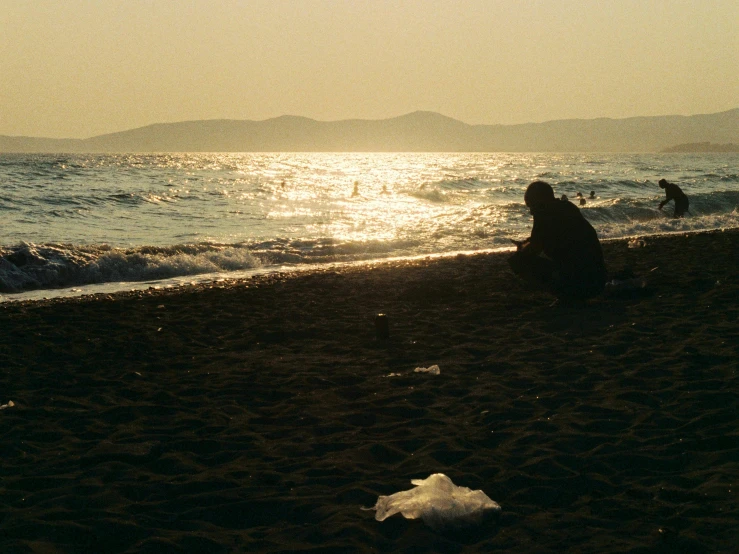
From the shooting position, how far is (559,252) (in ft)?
28.6

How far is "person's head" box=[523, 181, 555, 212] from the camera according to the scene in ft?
27.5

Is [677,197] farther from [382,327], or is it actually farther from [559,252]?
[382,327]

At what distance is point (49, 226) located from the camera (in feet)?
77.1

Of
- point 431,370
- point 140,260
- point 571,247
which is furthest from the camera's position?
point 140,260

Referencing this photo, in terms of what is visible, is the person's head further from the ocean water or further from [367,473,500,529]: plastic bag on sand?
the ocean water

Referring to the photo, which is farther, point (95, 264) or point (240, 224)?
point (240, 224)

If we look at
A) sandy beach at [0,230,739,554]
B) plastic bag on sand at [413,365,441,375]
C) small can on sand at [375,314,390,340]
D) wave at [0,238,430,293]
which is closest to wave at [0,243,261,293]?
wave at [0,238,430,293]

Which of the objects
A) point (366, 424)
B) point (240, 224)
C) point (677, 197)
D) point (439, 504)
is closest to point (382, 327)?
point (366, 424)

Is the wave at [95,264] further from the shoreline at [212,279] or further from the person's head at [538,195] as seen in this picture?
the person's head at [538,195]

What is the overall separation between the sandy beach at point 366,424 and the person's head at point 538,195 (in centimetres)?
142

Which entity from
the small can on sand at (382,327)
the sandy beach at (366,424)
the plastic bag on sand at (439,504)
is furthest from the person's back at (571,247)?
the plastic bag on sand at (439,504)

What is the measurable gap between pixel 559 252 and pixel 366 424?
4.25 meters

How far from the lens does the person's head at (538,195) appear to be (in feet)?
27.5

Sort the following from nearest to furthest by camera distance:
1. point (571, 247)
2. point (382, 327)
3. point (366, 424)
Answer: point (366, 424) < point (382, 327) < point (571, 247)
